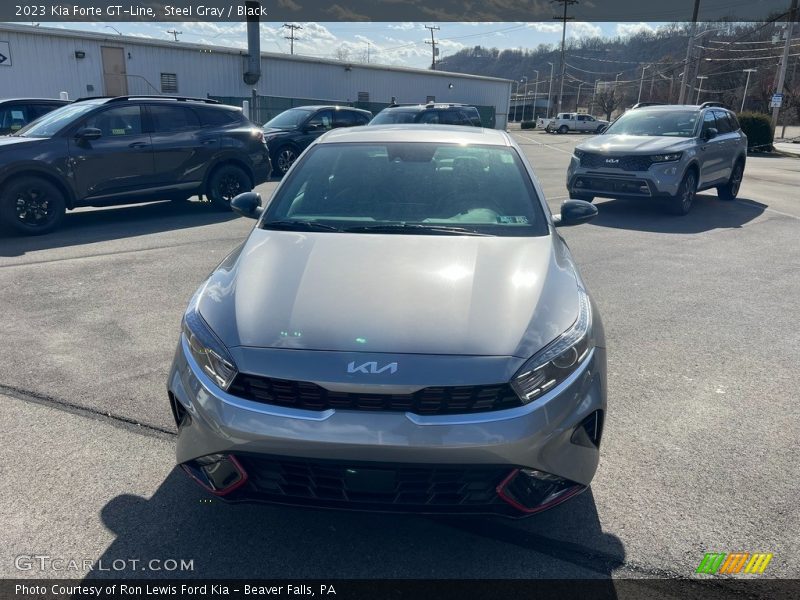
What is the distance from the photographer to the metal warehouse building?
25.4m

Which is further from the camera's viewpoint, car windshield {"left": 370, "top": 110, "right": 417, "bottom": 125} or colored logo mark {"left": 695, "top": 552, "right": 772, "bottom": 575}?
car windshield {"left": 370, "top": 110, "right": 417, "bottom": 125}

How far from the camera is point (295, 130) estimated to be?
15344mm

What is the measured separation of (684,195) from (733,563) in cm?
930

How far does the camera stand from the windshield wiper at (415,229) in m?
3.45

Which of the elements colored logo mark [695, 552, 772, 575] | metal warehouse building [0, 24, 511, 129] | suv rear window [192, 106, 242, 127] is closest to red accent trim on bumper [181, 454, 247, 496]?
colored logo mark [695, 552, 772, 575]

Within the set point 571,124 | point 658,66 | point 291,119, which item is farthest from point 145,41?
point 658,66

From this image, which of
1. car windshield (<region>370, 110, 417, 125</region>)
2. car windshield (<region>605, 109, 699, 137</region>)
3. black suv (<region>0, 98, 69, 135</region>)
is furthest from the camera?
car windshield (<region>370, 110, 417, 125</region>)

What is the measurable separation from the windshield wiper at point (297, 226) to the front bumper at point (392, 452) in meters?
1.29

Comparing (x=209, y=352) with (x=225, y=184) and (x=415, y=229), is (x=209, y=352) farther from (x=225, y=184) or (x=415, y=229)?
(x=225, y=184)

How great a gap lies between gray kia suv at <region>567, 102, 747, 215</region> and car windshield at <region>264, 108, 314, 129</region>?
24.1ft

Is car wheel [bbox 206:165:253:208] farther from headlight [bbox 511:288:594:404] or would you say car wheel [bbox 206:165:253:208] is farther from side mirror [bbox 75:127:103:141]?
headlight [bbox 511:288:594:404]

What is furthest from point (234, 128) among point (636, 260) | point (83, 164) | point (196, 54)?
point (196, 54)

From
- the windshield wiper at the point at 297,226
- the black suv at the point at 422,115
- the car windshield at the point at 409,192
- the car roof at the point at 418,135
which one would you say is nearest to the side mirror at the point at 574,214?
the car windshield at the point at 409,192

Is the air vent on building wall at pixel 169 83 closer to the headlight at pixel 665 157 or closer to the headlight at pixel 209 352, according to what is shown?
the headlight at pixel 665 157
